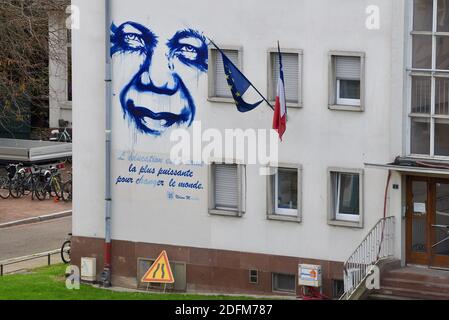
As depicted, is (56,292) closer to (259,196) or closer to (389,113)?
(259,196)

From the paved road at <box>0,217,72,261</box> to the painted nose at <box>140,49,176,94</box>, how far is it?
823cm

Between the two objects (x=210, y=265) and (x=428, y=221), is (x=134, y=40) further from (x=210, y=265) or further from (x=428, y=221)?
(x=428, y=221)

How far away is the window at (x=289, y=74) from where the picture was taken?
2931 cm

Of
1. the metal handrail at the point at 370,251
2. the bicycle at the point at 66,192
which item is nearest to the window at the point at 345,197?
the metal handrail at the point at 370,251

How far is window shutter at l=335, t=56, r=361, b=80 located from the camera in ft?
94.4

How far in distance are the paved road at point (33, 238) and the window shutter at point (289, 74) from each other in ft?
35.2

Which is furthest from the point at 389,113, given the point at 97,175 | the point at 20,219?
the point at 20,219

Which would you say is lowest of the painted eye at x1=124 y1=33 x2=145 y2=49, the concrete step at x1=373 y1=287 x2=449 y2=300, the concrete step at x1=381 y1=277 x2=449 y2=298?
the concrete step at x1=373 y1=287 x2=449 y2=300

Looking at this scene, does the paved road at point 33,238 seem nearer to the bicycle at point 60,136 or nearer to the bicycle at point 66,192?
the bicycle at point 66,192

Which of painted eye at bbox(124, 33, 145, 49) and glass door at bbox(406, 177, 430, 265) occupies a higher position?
painted eye at bbox(124, 33, 145, 49)

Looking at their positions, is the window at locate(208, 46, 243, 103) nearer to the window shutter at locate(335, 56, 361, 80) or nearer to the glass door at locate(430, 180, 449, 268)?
the window shutter at locate(335, 56, 361, 80)

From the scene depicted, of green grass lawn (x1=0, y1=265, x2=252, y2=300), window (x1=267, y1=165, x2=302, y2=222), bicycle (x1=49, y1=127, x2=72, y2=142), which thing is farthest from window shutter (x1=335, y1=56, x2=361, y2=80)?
bicycle (x1=49, y1=127, x2=72, y2=142)

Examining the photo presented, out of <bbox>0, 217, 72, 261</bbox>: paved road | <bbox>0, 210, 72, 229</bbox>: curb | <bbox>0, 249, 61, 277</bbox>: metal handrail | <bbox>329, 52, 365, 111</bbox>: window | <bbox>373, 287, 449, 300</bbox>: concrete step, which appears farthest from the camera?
<bbox>0, 210, 72, 229</bbox>: curb

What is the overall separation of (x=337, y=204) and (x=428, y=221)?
200 cm
